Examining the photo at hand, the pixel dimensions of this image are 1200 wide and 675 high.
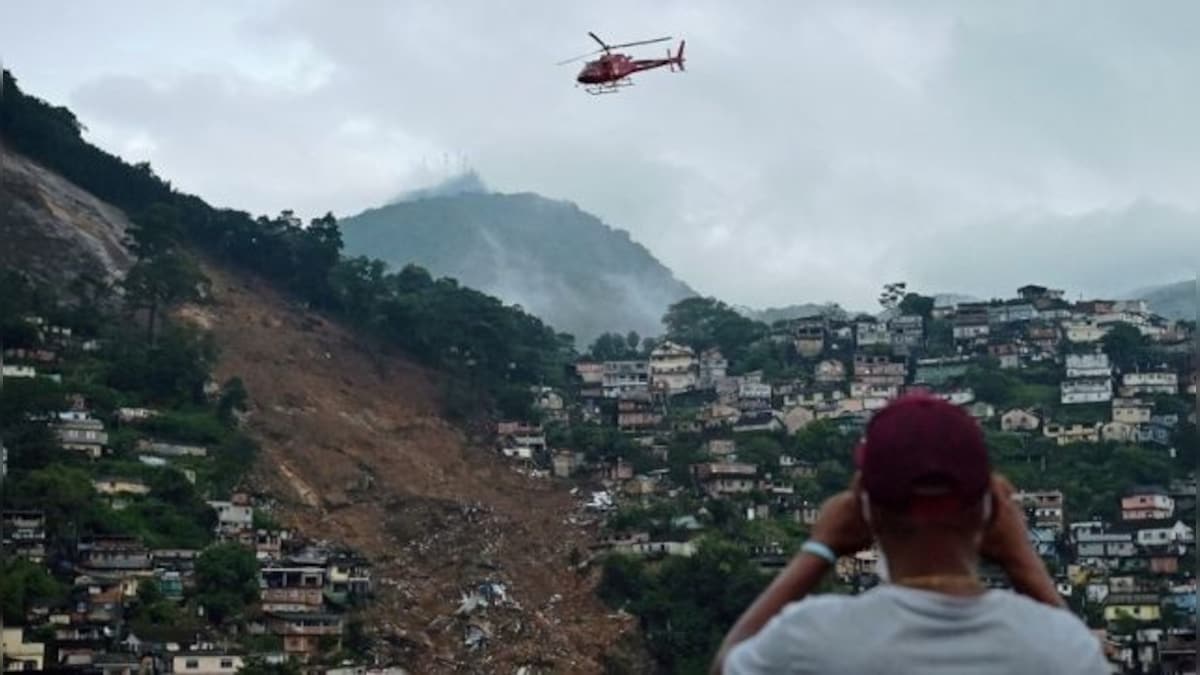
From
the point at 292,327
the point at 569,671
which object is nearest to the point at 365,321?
the point at 292,327

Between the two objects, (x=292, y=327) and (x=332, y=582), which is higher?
(x=292, y=327)

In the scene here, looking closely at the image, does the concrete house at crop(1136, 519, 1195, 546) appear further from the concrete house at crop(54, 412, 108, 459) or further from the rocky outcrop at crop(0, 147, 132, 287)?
the rocky outcrop at crop(0, 147, 132, 287)

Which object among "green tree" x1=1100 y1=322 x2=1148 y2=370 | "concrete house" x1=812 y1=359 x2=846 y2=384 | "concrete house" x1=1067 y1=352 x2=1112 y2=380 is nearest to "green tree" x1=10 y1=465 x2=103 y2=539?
"concrete house" x1=812 y1=359 x2=846 y2=384

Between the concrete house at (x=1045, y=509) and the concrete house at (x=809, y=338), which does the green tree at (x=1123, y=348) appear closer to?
the concrete house at (x=809, y=338)

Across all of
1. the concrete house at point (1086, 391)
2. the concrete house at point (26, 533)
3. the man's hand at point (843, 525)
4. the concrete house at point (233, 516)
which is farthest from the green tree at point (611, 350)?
the man's hand at point (843, 525)

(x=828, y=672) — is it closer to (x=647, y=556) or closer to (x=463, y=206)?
(x=647, y=556)
